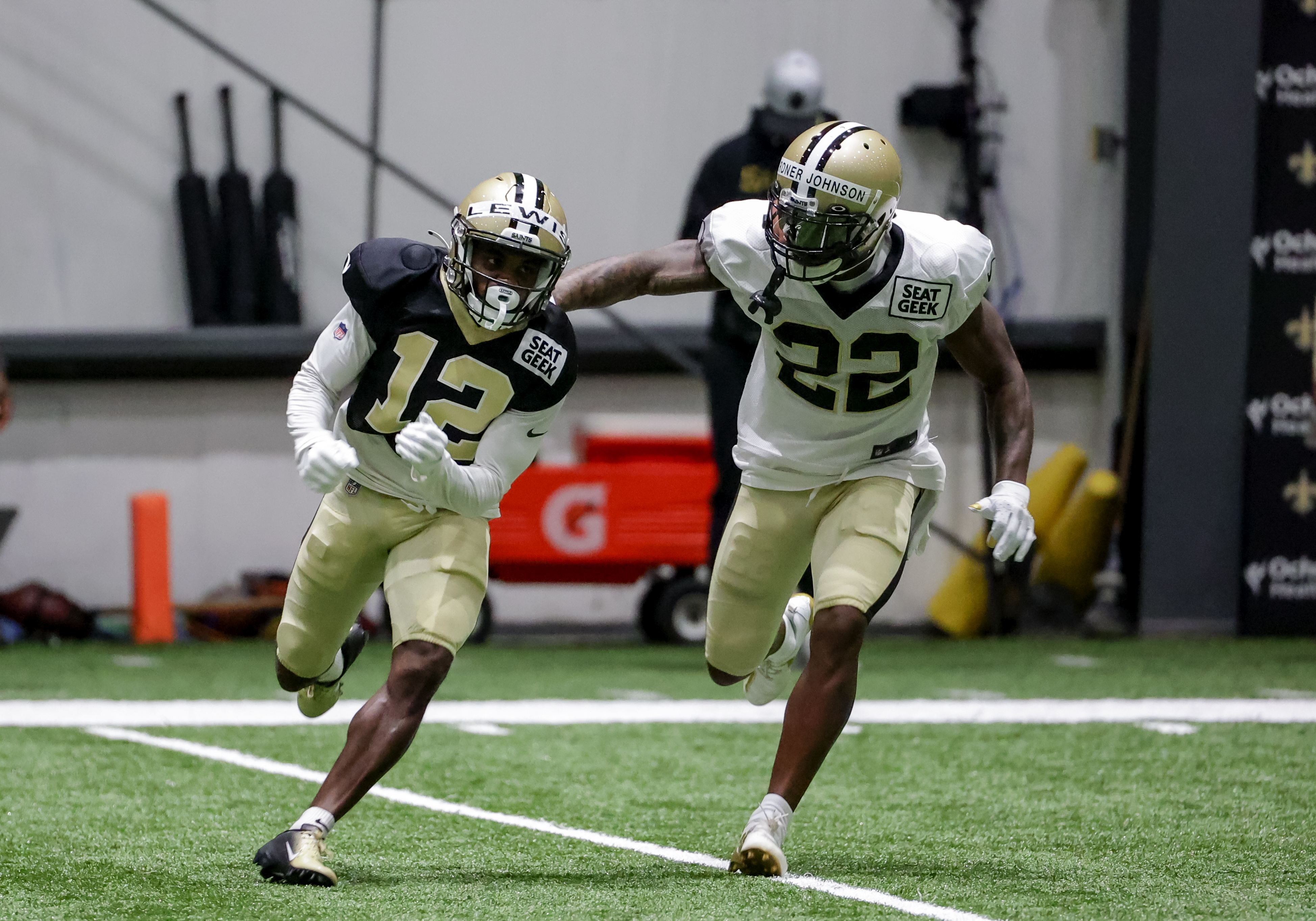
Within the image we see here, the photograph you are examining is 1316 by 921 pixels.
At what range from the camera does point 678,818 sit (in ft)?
12.9

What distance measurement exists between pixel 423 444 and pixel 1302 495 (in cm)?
571

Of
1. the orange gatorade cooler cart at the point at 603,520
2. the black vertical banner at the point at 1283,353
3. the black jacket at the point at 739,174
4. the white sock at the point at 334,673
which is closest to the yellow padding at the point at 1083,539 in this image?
the black vertical banner at the point at 1283,353

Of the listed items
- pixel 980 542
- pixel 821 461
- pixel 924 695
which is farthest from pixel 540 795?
pixel 980 542

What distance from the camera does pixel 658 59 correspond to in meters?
9.14

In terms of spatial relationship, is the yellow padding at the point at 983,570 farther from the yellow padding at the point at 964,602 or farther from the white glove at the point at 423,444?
the white glove at the point at 423,444

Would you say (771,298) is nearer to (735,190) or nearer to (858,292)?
(858,292)

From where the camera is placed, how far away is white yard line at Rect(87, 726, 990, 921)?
3002 mm

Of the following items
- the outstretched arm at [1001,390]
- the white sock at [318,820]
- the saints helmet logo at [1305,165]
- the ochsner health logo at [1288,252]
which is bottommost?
the white sock at [318,820]

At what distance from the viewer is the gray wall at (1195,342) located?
7969 mm

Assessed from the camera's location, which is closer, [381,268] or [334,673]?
[381,268]

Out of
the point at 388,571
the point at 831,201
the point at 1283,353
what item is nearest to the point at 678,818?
the point at 388,571

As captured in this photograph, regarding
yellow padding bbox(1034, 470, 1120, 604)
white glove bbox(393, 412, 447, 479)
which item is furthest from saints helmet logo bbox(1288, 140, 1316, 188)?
white glove bbox(393, 412, 447, 479)

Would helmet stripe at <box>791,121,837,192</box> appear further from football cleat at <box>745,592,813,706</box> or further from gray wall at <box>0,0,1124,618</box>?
gray wall at <box>0,0,1124,618</box>

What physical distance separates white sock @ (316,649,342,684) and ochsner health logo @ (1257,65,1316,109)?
5.51m
